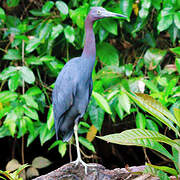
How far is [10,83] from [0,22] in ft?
2.81

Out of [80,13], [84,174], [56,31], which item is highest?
[80,13]

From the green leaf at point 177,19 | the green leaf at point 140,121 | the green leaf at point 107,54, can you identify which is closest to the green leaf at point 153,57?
the green leaf at point 107,54

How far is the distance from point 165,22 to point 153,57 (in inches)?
16.1

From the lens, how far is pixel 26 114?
2639 mm

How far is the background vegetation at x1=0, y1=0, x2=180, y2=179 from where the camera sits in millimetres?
2639

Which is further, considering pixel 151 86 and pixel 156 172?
pixel 151 86

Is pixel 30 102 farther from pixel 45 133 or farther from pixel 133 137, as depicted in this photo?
pixel 133 137

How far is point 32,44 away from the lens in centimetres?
285

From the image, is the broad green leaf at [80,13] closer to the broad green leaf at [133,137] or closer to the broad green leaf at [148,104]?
the broad green leaf at [148,104]

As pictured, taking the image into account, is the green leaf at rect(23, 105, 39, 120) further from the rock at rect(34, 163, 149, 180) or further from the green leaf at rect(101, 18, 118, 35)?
the green leaf at rect(101, 18, 118, 35)

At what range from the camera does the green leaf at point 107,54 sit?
3.04 meters

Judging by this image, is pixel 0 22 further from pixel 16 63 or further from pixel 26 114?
pixel 26 114

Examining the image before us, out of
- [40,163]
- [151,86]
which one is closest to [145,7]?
[151,86]

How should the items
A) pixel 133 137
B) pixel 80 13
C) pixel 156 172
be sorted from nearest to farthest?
pixel 133 137
pixel 156 172
pixel 80 13
